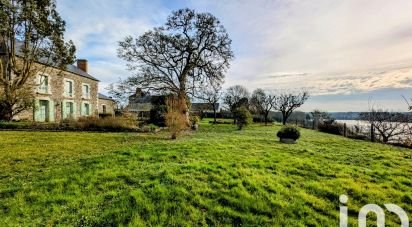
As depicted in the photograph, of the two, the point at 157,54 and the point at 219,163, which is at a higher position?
the point at 157,54

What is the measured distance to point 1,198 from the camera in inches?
175

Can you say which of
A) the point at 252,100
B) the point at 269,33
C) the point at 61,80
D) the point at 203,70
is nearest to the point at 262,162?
the point at 269,33

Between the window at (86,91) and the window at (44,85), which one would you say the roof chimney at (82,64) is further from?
the window at (44,85)

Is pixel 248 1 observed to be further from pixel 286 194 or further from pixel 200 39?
pixel 200 39

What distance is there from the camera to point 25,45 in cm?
1562

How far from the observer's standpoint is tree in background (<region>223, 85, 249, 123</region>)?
143ft

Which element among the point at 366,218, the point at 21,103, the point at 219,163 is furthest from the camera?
the point at 21,103

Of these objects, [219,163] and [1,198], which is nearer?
[1,198]

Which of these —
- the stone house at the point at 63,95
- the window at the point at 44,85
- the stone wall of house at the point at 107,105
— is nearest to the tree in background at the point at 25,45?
the stone house at the point at 63,95

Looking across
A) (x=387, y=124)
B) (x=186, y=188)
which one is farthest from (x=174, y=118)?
(x=387, y=124)

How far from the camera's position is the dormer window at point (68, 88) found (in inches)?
1043

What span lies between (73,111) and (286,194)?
2841cm

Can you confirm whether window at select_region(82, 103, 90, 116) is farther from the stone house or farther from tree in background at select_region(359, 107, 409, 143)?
tree in background at select_region(359, 107, 409, 143)

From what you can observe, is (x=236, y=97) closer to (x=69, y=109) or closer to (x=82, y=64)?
(x=82, y=64)
